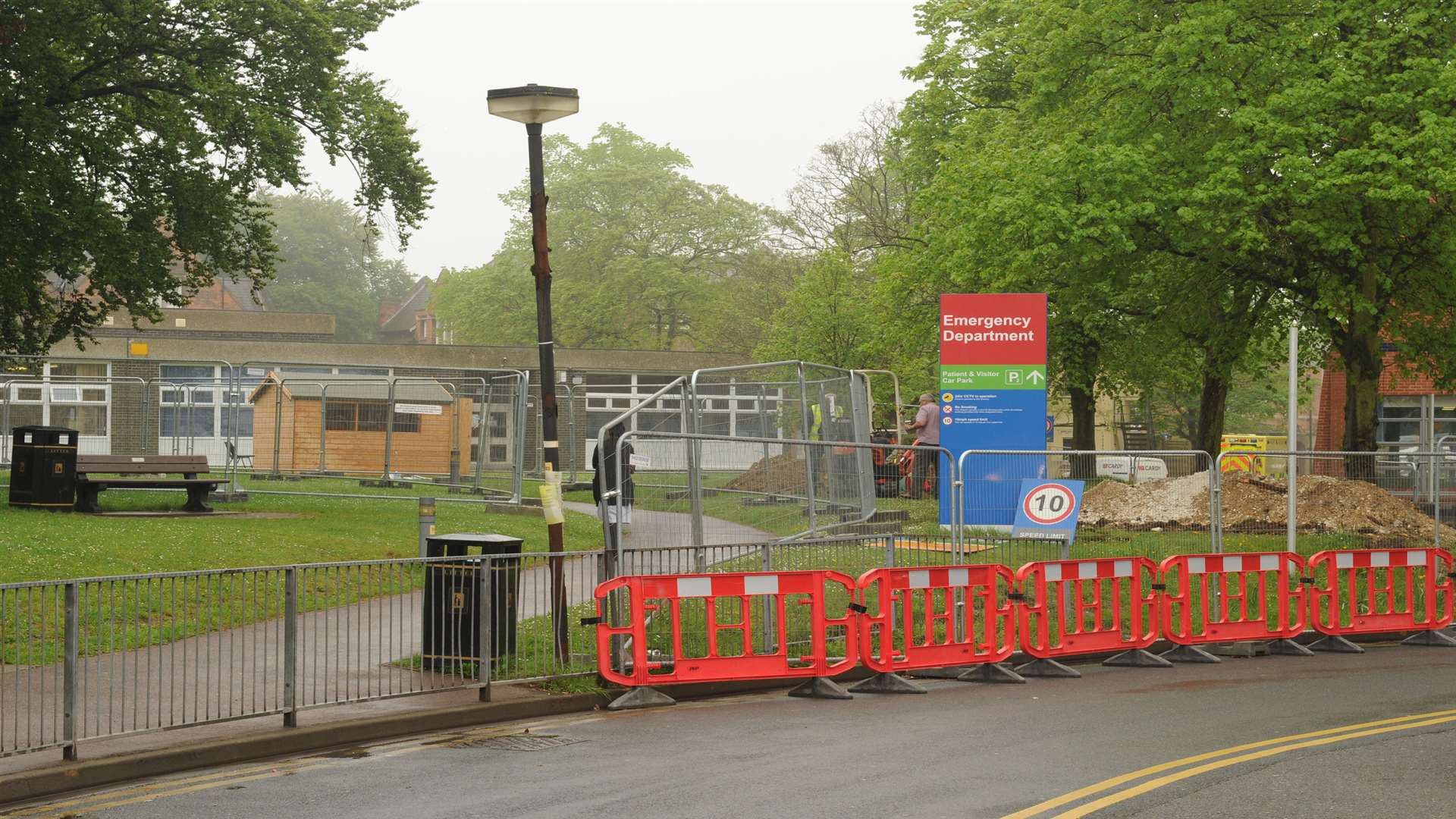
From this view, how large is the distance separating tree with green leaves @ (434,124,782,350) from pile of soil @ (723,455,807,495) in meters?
50.1

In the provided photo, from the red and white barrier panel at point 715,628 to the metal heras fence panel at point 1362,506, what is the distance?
808 cm

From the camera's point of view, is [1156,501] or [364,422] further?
[364,422]

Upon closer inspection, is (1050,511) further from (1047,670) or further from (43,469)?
(43,469)

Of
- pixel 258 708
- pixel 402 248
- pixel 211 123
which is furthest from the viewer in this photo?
pixel 402 248

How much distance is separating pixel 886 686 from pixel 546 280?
4.54 meters

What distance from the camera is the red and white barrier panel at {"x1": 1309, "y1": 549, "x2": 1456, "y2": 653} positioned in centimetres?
1502

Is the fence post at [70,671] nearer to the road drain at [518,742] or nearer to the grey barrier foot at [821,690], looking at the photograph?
the road drain at [518,742]

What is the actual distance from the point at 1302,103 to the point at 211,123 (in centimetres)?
1813

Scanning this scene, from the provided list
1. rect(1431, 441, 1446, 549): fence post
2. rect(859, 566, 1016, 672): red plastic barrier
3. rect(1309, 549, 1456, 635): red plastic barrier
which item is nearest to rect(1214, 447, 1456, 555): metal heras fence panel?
rect(1431, 441, 1446, 549): fence post

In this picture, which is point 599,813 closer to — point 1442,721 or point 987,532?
point 1442,721

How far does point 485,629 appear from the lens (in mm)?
10531

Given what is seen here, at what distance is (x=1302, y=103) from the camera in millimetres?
24406

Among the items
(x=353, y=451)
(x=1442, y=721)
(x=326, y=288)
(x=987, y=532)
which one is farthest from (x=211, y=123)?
(x=326, y=288)

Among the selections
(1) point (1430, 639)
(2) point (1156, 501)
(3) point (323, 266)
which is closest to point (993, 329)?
(2) point (1156, 501)
